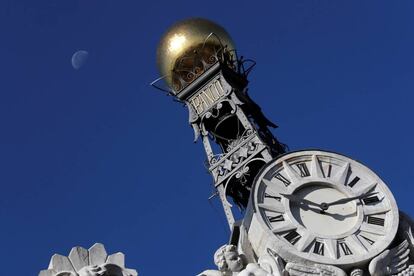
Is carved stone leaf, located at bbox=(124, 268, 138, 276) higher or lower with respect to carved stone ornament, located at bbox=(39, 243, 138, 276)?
lower

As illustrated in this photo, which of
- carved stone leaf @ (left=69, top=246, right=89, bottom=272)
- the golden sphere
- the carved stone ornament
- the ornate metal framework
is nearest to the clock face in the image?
the carved stone ornament

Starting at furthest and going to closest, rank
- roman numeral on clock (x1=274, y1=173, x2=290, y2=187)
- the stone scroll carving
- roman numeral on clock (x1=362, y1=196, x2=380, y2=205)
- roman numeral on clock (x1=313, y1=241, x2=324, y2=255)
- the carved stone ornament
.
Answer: roman numeral on clock (x1=274, y1=173, x2=290, y2=187) < roman numeral on clock (x1=362, y1=196, x2=380, y2=205) < roman numeral on clock (x1=313, y1=241, x2=324, y2=255) < the stone scroll carving < the carved stone ornament

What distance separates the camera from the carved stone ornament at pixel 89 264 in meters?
13.0

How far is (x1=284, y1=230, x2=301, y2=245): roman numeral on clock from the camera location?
1635 cm

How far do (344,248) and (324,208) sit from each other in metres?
0.88

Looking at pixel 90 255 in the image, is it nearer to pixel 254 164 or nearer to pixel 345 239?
pixel 345 239

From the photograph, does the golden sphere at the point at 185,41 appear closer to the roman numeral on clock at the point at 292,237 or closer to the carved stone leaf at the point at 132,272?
the roman numeral on clock at the point at 292,237

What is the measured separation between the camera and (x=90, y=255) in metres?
13.3

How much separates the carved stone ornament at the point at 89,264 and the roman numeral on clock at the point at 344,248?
421 centimetres

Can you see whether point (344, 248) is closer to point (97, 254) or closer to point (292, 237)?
point (292, 237)

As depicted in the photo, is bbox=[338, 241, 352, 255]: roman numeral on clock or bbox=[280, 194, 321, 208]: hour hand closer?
bbox=[338, 241, 352, 255]: roman numeral on clock

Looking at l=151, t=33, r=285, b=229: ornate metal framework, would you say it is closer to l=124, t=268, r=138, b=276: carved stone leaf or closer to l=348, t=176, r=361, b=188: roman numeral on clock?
l=348, t=176, r=361, b=188: roman numeral on clock

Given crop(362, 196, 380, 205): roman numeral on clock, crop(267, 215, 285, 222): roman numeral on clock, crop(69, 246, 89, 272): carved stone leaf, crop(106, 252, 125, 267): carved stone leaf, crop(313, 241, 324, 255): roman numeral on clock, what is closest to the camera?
crop(69, 246, 89, 272): carved stone leaf

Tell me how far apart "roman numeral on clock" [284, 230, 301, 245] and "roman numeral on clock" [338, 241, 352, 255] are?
66cm
